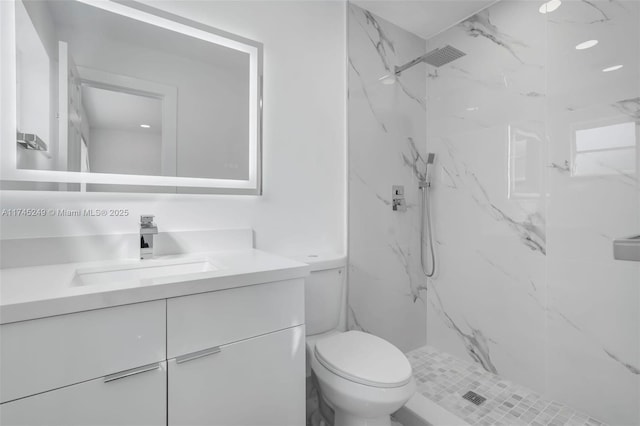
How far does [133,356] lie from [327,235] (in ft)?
3.99

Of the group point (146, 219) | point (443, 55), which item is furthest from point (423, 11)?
point (146, 219)

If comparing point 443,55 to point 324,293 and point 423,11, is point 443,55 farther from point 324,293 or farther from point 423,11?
point 324,293

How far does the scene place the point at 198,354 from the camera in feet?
3.01

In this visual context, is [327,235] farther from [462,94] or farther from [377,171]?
[462,94]

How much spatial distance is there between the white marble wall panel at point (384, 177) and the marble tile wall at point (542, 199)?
0.17 m

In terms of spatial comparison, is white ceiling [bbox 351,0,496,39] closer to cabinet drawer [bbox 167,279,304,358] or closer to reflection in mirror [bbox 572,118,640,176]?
reflection in mirror [bbox 572,118,640,176]

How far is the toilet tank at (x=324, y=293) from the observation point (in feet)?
5.14

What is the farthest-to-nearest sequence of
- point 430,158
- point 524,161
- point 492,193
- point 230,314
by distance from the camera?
point 430,158 → point 492,193 → point 524,161 → point 230,314

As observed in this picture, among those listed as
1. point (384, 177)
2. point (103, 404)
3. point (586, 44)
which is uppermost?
point (586, 44)

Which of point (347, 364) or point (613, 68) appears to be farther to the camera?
point (613, 68)

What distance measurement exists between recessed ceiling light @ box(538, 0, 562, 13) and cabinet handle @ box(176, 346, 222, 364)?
232 centimetres

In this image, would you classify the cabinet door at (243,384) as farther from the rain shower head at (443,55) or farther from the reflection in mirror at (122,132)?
the rain shower head at (443,55)

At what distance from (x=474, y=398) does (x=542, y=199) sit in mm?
1164

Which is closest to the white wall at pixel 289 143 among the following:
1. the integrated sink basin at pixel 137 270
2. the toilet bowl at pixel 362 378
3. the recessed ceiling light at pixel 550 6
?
the integrated sink basin at pixel 137 270
